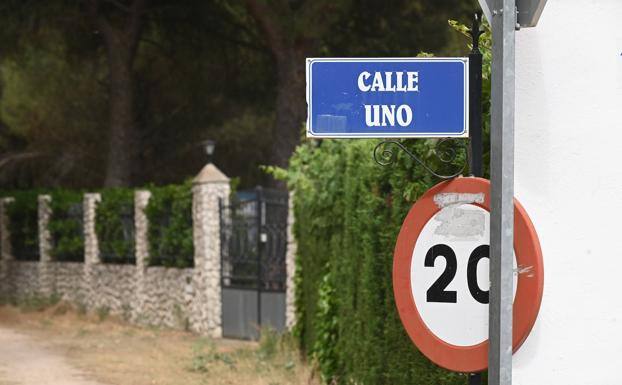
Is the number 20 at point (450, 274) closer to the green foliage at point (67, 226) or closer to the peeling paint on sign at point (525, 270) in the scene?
the peeling paint on sign at point (525, 270)

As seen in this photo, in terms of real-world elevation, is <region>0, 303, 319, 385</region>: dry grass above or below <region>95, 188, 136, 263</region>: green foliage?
below

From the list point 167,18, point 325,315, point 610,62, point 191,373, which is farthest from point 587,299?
point 167,18

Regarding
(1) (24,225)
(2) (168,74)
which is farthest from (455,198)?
(2) (168,74)

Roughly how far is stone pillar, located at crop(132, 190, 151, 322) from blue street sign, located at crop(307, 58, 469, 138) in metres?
15.3

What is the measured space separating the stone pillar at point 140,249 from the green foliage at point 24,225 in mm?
5032

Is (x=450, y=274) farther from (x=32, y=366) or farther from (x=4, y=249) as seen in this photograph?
(x=4, y=249)

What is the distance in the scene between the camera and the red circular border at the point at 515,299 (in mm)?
5203

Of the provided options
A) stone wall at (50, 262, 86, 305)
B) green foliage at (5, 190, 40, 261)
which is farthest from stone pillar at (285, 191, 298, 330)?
green foliage at (5, 190, 40, 261)

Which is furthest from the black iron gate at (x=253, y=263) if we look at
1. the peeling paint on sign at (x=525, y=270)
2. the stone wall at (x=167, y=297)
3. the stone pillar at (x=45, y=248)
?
the peeling paint on sign at (x=525, y=270)

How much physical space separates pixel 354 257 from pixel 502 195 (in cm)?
500

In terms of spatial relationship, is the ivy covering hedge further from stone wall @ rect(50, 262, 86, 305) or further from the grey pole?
stone wall @ rect(50, 262, 86, 305)

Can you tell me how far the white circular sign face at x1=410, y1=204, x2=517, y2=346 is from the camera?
5.26 m

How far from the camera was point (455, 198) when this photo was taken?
530cm

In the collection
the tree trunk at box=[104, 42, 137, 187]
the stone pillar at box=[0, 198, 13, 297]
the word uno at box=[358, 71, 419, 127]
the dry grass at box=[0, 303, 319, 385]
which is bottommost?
the dry grass at box=[0, 303, 319, 385]
